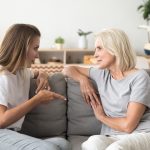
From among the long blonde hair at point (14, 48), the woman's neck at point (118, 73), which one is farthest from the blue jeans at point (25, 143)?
the woman's neck at point (118, 73)

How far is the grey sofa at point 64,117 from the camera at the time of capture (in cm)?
187

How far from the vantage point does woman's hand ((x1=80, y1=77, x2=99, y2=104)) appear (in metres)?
1.85

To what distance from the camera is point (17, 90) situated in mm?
1667

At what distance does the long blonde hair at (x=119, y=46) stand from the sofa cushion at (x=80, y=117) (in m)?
0.36

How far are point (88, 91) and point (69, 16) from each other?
3.13 metres

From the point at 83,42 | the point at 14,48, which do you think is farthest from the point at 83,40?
the point at 14,48

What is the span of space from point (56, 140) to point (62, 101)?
1.33 feet

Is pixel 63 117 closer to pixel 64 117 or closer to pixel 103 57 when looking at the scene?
pixel 64 117

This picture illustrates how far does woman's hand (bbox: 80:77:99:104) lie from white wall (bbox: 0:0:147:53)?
3.02 m

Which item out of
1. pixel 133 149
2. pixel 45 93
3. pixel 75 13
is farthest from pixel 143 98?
pixel 75 13

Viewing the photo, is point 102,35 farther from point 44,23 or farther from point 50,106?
point 44,23

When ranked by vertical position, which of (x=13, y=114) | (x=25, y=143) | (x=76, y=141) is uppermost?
(x=13, y=114)

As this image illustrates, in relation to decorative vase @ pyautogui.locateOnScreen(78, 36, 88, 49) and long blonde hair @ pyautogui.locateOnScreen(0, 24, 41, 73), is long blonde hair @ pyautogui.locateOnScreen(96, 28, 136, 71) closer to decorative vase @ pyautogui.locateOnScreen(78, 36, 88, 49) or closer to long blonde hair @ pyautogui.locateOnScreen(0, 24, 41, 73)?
long blonde hair @ pyautogui.locateOnScreen(0, 24, 41, 73)

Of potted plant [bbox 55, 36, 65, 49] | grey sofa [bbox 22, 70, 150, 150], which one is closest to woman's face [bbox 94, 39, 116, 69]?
grey sofa [bbox 22, 70, 150, 150]
